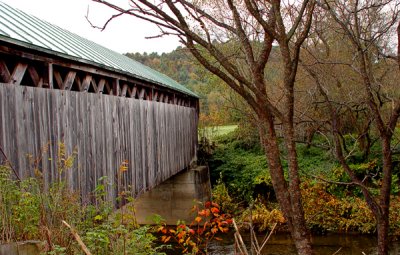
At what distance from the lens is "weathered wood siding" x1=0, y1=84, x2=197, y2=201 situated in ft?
16.5

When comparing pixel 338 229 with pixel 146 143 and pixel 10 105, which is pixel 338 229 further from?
pixel 10 105

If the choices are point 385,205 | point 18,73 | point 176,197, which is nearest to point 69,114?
point 18,73

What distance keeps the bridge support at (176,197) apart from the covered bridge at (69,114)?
497 cm

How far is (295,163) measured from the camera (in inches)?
185

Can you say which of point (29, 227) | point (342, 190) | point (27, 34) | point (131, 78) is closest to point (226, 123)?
point (342, 190)

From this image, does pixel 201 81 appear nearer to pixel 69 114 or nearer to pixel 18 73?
pixel 69 114

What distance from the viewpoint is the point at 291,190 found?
4594 mm

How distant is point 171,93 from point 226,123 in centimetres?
954

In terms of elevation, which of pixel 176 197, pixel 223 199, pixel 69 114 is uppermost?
pixel 69 114

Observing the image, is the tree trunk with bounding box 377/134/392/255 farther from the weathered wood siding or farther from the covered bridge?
the weathered wood siding

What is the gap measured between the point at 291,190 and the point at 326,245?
928cm

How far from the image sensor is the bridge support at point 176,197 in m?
16.4

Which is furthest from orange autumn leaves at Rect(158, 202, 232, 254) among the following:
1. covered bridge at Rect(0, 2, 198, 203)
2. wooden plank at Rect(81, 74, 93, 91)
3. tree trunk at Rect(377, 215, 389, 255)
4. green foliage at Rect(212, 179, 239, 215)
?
green foliage at Rect(212, 179, 239, 215)

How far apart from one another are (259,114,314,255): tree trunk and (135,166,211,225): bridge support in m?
11.6
